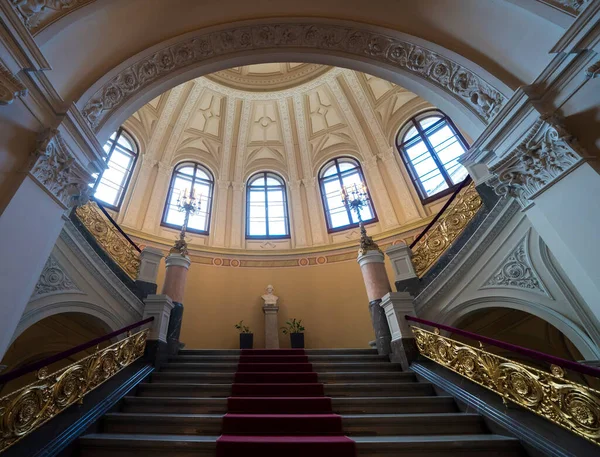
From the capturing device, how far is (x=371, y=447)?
2.21 meters

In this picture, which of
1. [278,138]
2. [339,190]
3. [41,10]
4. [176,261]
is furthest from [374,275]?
[278,138]

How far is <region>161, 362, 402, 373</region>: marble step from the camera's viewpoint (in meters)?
4.15

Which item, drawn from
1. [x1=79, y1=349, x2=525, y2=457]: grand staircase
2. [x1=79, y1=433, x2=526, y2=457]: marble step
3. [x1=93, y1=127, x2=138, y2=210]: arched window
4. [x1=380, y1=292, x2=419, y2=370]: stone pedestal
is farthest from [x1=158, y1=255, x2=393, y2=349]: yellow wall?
[x1=79, y1=433, x2=526, y2=457]: marble step

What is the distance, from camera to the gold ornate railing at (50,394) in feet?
6.74

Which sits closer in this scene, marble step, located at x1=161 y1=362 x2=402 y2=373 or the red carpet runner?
the red carpet runner

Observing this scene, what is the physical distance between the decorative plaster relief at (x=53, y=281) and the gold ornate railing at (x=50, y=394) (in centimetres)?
119

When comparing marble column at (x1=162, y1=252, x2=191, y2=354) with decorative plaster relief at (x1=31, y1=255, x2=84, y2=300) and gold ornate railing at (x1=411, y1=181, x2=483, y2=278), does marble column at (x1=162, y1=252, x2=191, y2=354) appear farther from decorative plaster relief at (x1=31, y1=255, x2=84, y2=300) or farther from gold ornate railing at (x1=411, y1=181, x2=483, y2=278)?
gold ornate railing at (x1=411, y1=181, x2=483, y2=278)

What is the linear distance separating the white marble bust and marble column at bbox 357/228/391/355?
3931 mm

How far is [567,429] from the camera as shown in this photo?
2109 millimetres

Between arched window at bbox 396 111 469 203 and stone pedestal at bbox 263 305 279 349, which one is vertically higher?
arched window at bbox 396 111 469 203

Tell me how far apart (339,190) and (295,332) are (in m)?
5.25

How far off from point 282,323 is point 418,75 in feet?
22.6

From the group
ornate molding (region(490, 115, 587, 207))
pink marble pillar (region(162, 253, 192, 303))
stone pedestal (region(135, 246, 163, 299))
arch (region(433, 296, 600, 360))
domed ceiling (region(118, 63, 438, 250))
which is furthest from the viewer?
domed ceiling (region(118, 63, 438, 250))

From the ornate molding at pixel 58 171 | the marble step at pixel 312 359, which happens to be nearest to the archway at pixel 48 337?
the marble step at pixel 312 359
